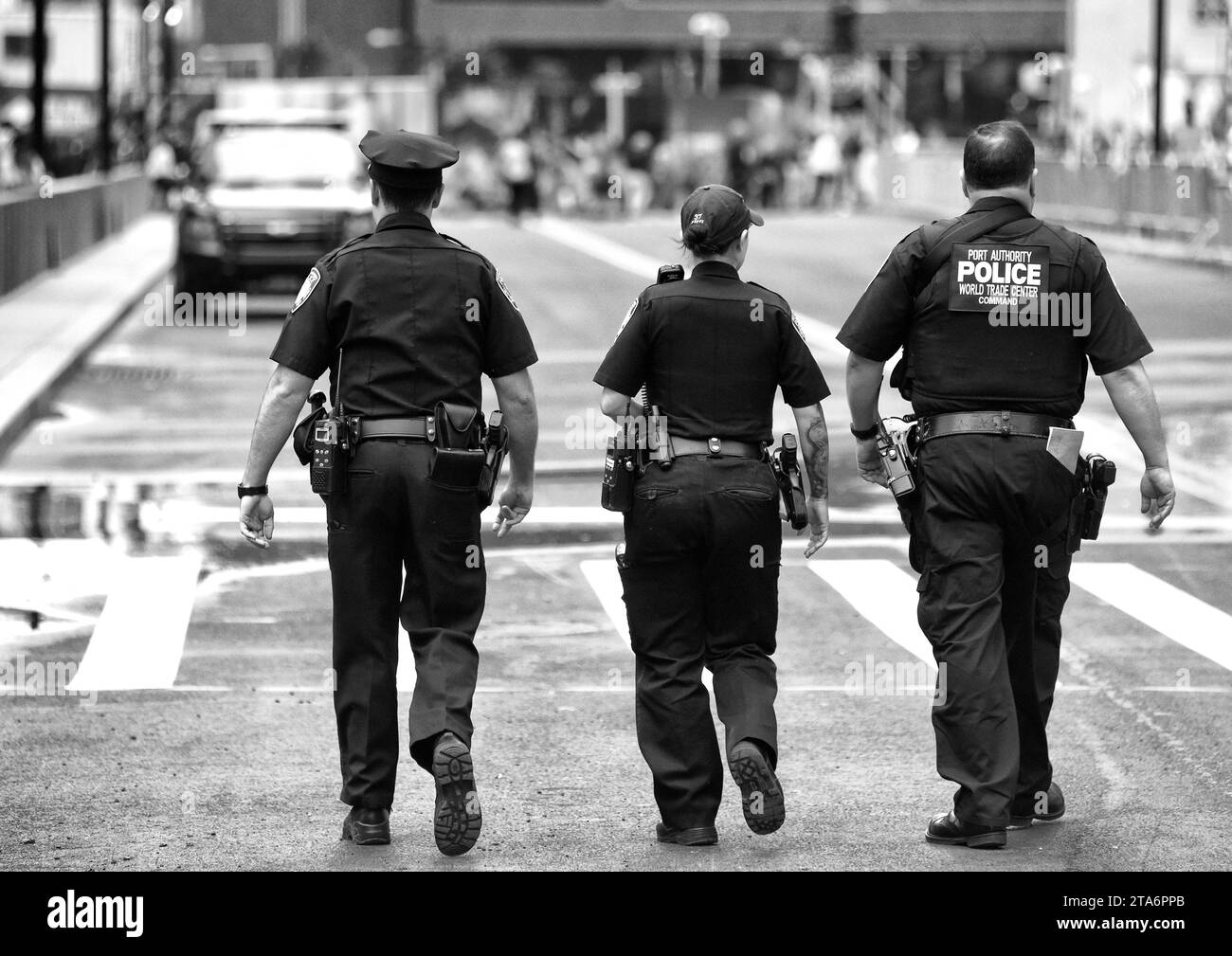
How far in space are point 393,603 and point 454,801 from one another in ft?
2.04

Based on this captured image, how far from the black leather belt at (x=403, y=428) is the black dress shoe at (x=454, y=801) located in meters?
0.84

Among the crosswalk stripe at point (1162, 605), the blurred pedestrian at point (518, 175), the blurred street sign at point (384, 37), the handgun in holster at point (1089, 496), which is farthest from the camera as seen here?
the blurred street sign at point (384, 37)

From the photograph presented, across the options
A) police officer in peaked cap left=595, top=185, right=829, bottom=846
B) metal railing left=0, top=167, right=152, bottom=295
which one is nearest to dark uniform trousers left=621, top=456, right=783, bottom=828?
police officer in peaked cap left=595, top=185, right=829, bottom=846

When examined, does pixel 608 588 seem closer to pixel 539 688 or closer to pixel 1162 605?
pixel 539 688

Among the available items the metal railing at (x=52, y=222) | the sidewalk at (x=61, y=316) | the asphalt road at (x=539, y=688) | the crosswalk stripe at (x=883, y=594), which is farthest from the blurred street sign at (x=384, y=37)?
the crosswalk stripe at (x=883, y=594)

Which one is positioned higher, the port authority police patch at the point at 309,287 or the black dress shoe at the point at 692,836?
the port authority police patch at the point at 309,287

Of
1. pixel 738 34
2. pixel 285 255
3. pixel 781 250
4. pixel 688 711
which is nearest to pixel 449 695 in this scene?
pixel 688 711

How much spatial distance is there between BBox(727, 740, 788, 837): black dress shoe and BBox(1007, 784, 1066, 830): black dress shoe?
0.80 metres

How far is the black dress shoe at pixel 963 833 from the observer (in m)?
6.41

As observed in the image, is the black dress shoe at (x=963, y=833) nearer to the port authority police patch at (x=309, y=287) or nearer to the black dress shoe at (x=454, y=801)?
the black dress shoe at (x=454, y=801)

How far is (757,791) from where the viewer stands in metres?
6.29

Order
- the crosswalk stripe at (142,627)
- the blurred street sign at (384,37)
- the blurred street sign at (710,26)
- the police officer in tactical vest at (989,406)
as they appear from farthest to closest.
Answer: the blurred street sign at (384,37), the blurred street sign at (710,26), the crosswalk stripe at (142,627), the police officer in tactical vest at (989,406)

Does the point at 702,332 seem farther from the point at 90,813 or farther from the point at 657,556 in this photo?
the point at 90,813

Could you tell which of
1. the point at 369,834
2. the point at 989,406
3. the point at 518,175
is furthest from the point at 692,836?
the point at 518,175
